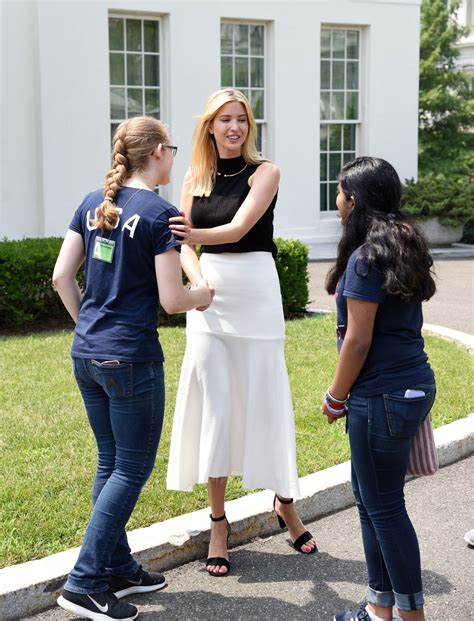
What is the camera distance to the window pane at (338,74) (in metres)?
17.5

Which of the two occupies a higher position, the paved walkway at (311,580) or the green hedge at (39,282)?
the green hedge at (39,282)

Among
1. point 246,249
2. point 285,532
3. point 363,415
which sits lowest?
point 285,532

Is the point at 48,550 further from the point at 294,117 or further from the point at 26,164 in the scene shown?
the point at 294,117

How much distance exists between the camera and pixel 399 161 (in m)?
18.5

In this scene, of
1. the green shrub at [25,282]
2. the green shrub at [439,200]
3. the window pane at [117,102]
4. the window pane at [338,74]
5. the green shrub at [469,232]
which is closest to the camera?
the green shrub at [25,282]

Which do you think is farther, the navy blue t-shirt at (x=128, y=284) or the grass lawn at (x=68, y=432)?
the grass lawn at (x=68, y=432)

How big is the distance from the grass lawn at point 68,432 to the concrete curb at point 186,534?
0.13m

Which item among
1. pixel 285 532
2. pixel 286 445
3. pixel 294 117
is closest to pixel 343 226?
pixel 286 445

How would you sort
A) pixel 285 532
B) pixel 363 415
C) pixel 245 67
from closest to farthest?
pixel 363 415, pixel 285 532, pixel 245 67

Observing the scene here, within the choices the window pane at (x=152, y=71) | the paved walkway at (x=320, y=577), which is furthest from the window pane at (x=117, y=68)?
the paved walkway at (x=320, y=577)

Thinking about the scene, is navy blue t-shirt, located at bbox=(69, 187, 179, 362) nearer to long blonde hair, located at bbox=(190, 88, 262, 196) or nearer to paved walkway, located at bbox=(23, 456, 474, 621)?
long blonde hair, located at bbox=(190, 88, 262, 196)

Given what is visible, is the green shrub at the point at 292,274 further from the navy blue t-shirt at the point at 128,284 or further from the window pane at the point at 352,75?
the window pane at the point at 352,75

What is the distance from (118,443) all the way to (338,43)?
49.6 feet

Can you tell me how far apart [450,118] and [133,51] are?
11803 mm
